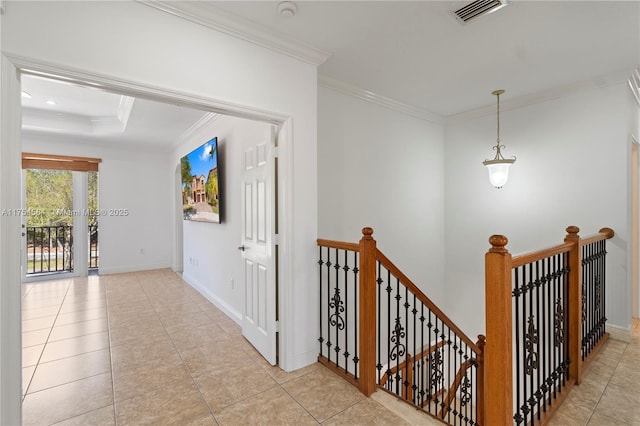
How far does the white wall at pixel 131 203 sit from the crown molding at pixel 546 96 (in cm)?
604

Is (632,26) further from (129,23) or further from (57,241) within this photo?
(57,241)

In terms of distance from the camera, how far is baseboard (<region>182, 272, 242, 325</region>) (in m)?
3.60

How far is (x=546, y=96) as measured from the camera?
362cm

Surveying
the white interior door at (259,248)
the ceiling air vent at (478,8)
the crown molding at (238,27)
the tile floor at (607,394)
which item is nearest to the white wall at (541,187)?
the tile floor at (607,394)

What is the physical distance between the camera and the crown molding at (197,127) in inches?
165

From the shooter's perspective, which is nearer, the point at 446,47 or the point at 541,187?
the point at 446,47

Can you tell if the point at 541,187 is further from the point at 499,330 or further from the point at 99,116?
the point at 99,116

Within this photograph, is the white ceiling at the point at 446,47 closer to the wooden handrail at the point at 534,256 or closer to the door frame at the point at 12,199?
the door frame at the point at 12,199

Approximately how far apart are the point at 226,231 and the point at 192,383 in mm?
2005

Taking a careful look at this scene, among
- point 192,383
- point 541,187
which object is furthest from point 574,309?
point 192,383

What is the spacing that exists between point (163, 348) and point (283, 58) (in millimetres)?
2925

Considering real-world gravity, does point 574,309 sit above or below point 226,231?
below

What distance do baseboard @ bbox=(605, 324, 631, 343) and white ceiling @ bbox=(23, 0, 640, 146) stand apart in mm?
2648

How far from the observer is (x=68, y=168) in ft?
18.6
